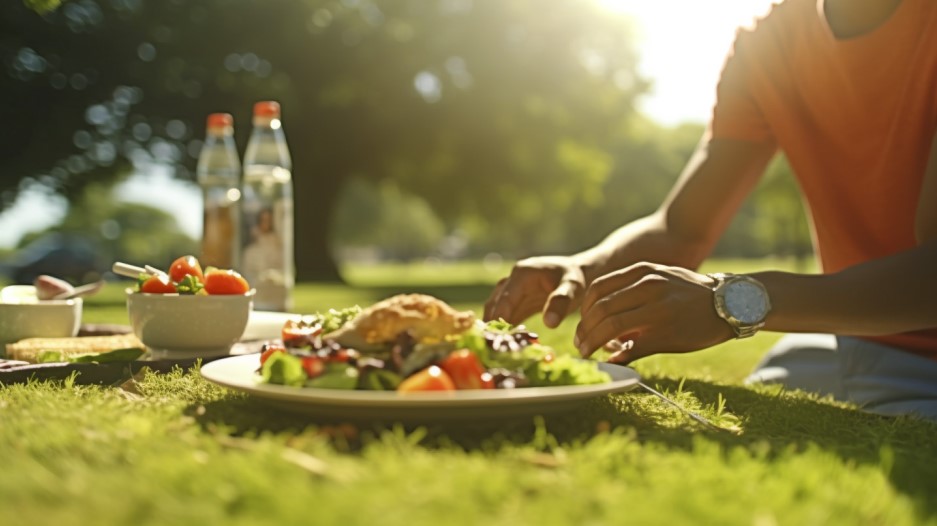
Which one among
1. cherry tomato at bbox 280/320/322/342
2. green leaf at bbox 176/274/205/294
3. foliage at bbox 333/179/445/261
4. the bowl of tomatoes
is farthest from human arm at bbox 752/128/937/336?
foliage at bbox 333/179/445/261

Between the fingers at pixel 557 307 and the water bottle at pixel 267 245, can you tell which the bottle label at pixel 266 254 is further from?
the fingers at pixel 557 307

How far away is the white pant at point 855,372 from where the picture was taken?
310cm

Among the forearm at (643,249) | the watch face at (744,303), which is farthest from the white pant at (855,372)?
the watch face at (744,303)

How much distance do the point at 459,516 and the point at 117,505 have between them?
0.43 meters

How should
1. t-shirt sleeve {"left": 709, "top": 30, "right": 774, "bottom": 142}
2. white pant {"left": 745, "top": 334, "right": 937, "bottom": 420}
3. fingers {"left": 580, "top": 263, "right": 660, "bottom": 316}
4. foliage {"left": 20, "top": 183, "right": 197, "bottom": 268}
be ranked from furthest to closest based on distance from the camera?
foliage {"left": 20, "top": 183, "right": 197, "bottom": 268}
t-shirt sleeve {"left": 709, "top": 30, "right": 774, "bottom": 142}
white pant {"left": 745, "top": 334, "right": 937, "bottom": 420}
fingers {"left": 580, "top": 263, "right": 660, "bottom": 316}

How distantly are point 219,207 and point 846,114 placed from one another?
3033 millimetres

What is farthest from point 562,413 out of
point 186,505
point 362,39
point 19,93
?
point 362,39

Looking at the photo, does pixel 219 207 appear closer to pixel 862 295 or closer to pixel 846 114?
pixel 846 114

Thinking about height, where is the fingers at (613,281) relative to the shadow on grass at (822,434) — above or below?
above

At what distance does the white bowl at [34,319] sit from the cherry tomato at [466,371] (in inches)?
72.9

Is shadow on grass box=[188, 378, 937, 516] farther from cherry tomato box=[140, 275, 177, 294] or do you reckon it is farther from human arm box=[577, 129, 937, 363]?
cherry tomato box=[140, 275, 177, 294]

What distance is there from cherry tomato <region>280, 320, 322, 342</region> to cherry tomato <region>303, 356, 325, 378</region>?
187 millimetres

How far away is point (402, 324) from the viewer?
178cm

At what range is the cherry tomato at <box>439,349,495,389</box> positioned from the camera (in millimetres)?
1632
